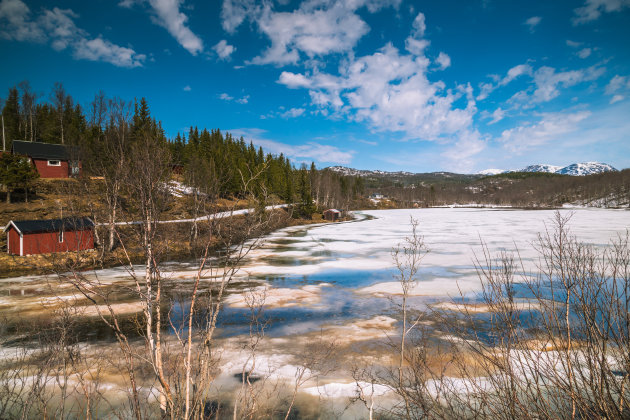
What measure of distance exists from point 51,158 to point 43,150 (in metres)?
1.86

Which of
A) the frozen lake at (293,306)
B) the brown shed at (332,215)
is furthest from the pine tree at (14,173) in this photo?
the brown shed at (332,215)

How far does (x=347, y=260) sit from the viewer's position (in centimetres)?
2352

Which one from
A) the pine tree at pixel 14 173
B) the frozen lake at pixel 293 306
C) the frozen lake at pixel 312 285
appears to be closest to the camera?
the frozen lake at pixel 293 306

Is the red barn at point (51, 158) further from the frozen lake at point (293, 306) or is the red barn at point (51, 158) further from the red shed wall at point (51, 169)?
the frozen lake at point (293, 306)

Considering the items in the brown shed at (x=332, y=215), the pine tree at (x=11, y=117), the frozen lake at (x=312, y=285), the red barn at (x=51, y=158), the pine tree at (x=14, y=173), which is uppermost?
the pine tree at (x=11, y=117)

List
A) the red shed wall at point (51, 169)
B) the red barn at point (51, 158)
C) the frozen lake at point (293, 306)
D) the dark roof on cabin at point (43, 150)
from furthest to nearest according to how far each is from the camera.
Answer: the red shed wall at point (51, 169) < the red barn at point (51, 158) < the dark roof on cabin at point (43, 150) < the frozen lake at point (293, 306)

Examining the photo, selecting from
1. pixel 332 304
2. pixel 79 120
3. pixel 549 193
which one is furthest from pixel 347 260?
pixel 549 193

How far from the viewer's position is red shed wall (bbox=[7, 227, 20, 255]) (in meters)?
20.7

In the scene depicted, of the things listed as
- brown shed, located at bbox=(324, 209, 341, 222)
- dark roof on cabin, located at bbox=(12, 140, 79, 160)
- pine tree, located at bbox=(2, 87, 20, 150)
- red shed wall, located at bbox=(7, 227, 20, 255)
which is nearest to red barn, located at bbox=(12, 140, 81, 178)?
dark roof on cabin, located at bbox=(12, 140, 79, 160)

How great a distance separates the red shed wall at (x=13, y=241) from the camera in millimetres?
20703

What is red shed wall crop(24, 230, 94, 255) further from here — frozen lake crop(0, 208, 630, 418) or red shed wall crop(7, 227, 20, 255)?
frozen lake crop(0, 208, 630, 418)

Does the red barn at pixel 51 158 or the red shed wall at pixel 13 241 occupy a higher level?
the red barn at pixel 51 158

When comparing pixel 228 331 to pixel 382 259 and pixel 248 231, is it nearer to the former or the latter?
pixel 248 231

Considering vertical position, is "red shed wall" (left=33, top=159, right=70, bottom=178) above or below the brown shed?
above
